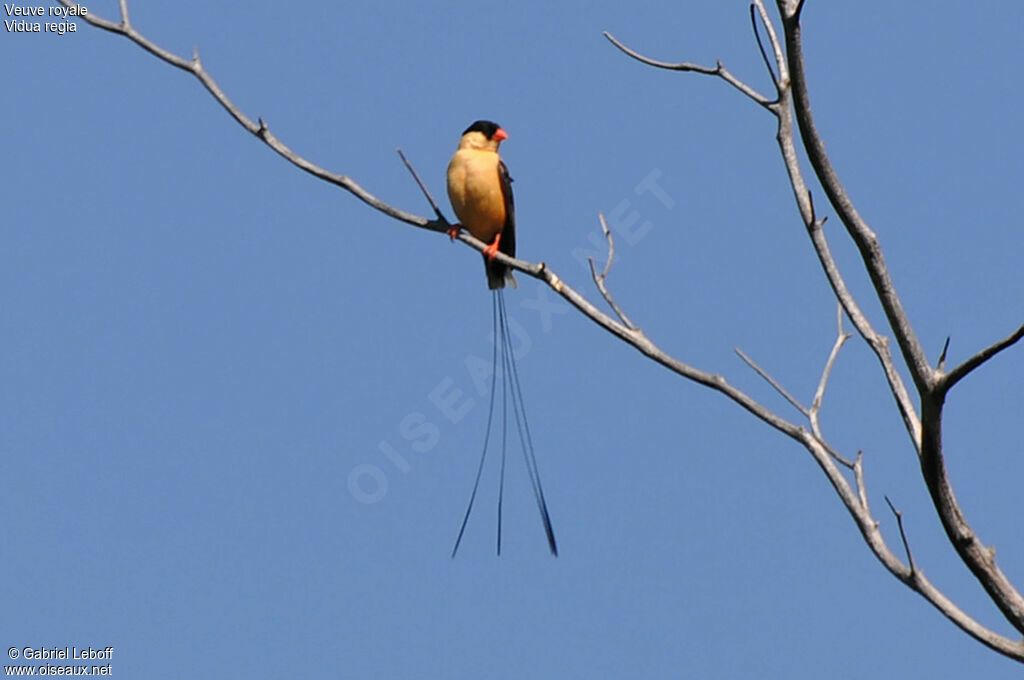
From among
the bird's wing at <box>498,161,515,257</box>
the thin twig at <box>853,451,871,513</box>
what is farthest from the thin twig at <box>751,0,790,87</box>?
the bird's wing at <box>498,161,515,257</box>

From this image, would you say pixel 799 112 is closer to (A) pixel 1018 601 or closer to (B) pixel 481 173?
(A) pixel 1018 601

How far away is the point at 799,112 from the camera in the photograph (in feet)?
11.1

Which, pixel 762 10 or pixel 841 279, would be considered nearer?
pixel 841 279

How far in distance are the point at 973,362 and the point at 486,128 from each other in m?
4.10

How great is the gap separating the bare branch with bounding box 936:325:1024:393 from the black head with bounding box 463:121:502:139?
3940mm

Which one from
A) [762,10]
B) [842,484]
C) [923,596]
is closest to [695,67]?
[762,10]

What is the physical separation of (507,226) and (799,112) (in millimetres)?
3470

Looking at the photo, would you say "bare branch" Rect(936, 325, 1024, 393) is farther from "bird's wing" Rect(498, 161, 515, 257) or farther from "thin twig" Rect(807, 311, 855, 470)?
"bird's wing" Rect(498, 161, 515, 257)

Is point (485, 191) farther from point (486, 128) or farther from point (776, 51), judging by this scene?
point (776, 51)

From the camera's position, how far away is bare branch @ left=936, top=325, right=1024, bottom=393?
3023 mm

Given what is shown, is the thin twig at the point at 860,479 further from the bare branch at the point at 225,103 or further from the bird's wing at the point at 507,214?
the bird's wing at the point at 507,214

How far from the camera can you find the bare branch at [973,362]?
3023 mm

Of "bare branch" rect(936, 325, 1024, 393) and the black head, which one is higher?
the black head

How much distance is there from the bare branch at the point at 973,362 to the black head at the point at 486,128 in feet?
12.9
